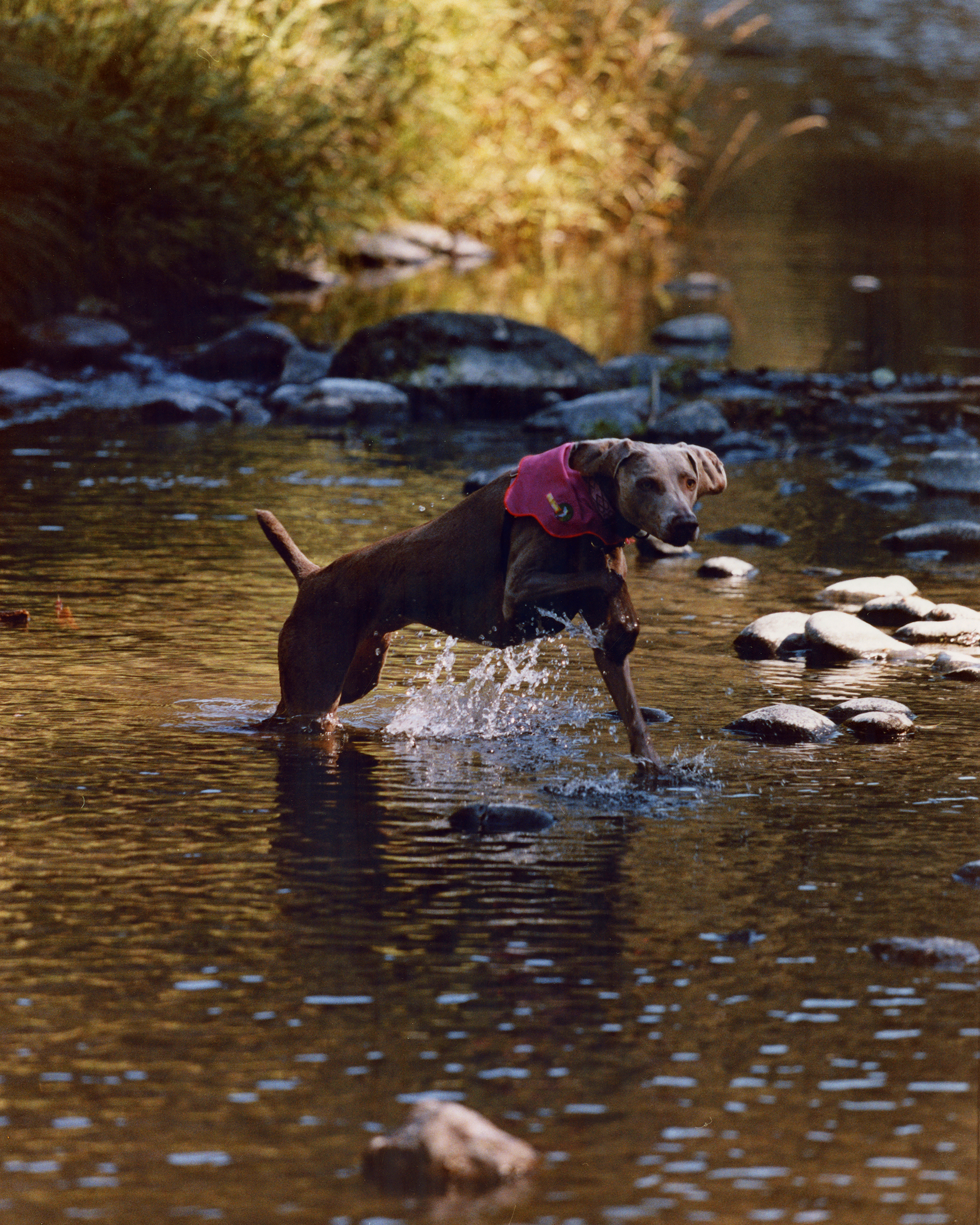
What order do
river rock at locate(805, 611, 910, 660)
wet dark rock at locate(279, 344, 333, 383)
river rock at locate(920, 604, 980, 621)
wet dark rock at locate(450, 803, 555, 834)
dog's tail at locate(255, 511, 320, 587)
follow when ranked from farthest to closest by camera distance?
1. wet dark rock at locate(279, 344, 333, 383)
2. river rock at locate(920, 604, 980, 621)
3. river rock at locate(805, 611, 910, 660)
4. dog's tail at locate(255, 511, 320, 587)
5. wet dark rock at locate(450, 803, 555, 834)

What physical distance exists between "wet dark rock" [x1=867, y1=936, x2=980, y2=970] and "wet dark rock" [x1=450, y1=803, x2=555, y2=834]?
1.35m

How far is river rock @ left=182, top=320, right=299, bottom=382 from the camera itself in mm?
16594

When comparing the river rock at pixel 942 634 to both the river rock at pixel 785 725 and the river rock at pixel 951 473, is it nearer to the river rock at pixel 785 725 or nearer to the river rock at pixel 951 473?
the river rock at pixel 785 725

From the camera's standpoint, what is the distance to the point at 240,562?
9.96m

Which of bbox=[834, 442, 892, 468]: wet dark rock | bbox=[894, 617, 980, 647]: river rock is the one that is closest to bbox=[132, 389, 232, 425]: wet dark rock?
A: bbox=[834, 442, 892, 468]: wet dark rock

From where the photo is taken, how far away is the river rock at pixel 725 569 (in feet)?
32.7

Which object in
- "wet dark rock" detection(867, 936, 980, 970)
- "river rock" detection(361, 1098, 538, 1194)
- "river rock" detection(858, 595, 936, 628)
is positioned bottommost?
"river rock" detection(361, 1098, 538, 1194)

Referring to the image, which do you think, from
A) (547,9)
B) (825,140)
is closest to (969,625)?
(547,9)

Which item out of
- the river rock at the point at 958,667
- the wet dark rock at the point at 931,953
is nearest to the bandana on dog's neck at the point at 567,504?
the wet dark rock at the point at 931,953

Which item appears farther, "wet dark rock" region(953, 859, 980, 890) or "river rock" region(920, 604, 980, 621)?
"river rock" region(920, 604, 980, 621)

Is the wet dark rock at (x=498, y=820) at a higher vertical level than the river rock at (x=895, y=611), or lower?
lower

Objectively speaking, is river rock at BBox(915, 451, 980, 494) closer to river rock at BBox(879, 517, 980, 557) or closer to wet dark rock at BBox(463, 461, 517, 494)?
river rock at BBox(879, 517, 980, 557)

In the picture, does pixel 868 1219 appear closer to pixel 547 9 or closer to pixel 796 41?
pixel 547 9

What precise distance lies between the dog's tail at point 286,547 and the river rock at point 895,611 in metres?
3.12
